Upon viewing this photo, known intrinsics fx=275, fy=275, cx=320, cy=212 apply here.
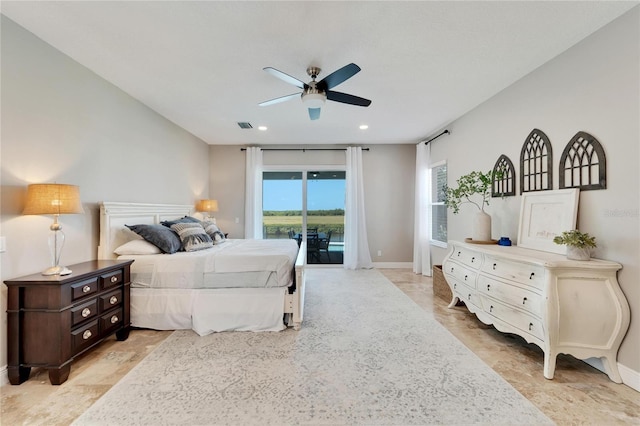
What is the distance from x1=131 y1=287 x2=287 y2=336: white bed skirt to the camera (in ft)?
9.60

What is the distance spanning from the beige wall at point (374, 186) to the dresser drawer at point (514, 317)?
3271 mm

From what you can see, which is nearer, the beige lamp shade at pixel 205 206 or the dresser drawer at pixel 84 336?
the dresser drawer at pixel 84 336

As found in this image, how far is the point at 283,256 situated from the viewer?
2984 millimetres

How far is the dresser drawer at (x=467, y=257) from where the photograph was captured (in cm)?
297

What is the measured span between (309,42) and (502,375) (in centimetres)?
314

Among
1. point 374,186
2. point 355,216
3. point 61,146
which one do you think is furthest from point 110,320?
point 374,186

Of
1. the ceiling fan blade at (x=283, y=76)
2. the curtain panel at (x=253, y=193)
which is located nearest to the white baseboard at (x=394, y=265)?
the curtain panel at (x=253, y=193)

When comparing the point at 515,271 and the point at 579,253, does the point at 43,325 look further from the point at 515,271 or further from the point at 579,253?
the point at 579,253

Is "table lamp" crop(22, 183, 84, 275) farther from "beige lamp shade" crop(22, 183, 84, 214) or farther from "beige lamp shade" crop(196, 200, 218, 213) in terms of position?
"beige lamp shade" crop(196, 200, 218, 213)

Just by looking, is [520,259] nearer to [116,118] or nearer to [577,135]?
[577,135]

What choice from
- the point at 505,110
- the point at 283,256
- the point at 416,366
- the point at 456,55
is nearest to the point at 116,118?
the point at 283,256

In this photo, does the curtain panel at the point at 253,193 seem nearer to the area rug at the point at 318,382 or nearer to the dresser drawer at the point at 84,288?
the area rug at the point at 318,382

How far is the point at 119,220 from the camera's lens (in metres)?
3.16

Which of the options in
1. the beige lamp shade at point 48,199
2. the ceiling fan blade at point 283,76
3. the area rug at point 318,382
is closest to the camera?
the area rug at point 318,382
